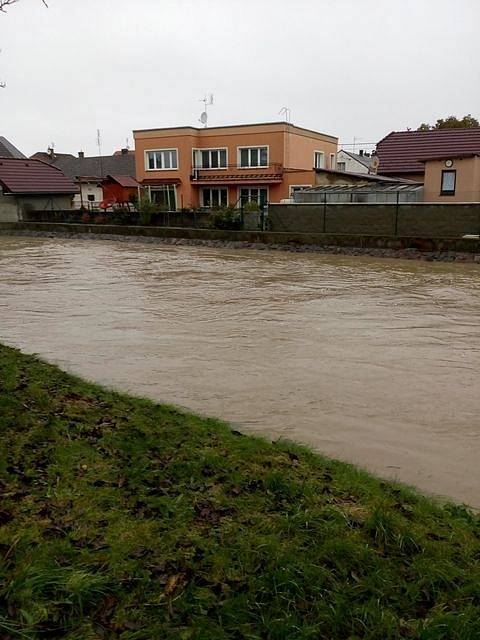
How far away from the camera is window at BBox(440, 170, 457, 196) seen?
24.5 m

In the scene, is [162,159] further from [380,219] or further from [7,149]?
[380,219]

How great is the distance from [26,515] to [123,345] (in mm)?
6106

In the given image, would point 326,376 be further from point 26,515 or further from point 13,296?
point 13,296

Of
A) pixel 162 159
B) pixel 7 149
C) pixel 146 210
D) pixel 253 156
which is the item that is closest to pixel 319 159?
pixel 253 156

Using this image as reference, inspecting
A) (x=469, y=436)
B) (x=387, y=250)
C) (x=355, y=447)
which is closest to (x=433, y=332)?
(x=469, y=436)

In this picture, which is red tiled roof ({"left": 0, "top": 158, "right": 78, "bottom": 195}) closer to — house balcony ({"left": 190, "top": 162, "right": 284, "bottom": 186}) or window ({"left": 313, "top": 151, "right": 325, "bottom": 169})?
house balcony ({"left": 190, "top": 162, "right": 284, "bottom": 186})

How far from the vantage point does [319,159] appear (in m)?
38.6

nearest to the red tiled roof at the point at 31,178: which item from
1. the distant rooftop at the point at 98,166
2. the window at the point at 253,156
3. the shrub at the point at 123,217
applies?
the shrub at the point at 123,217

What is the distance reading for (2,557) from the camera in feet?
8.98

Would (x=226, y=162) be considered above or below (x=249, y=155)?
below

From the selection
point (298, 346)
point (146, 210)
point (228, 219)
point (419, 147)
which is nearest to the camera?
point (298, 346)

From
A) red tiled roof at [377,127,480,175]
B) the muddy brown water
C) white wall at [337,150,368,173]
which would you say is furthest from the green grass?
white wall at [337,150,368,173]

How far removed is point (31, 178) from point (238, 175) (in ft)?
40.5

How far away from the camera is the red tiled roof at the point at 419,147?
102ft
